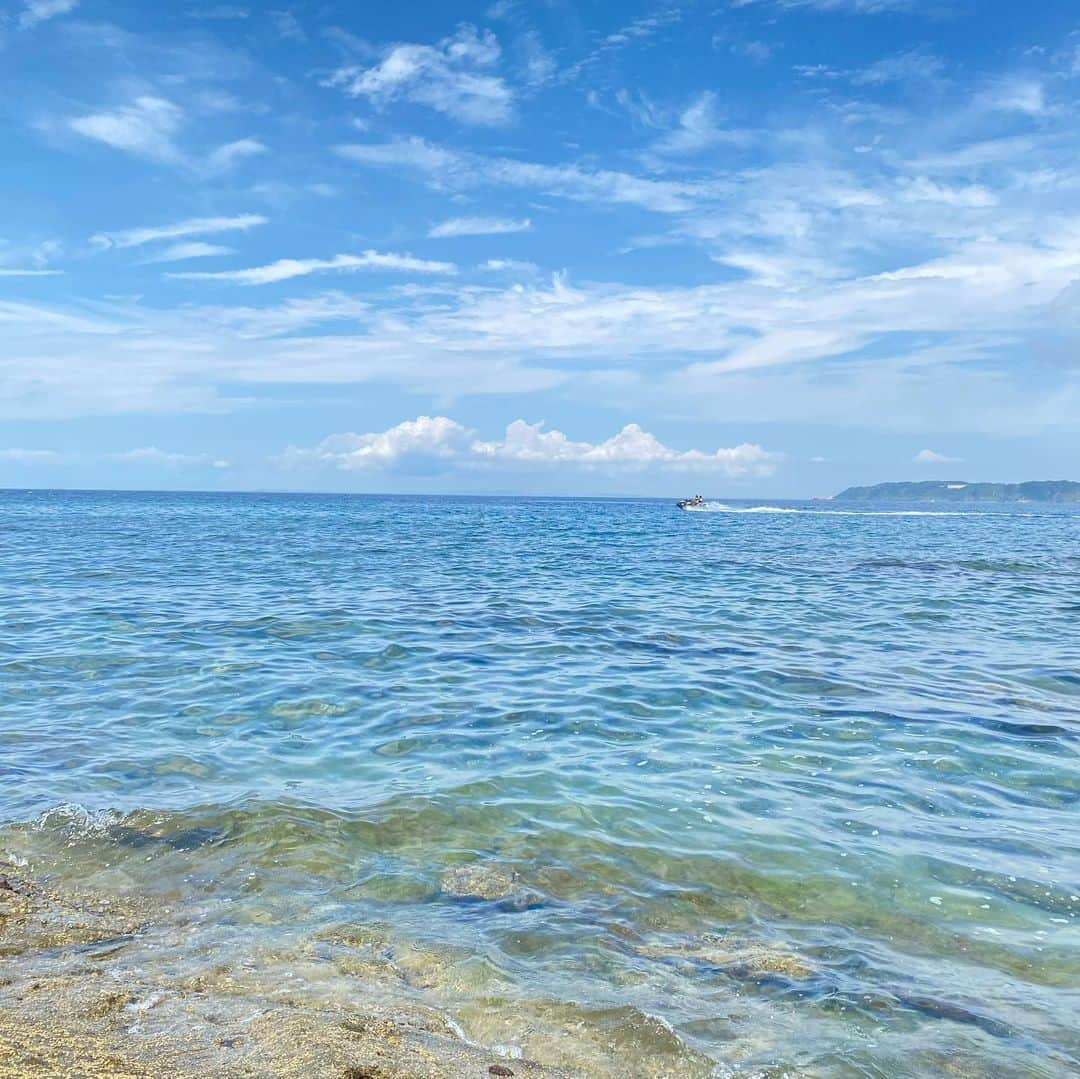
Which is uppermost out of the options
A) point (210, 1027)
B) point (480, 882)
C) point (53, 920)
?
point (210, 1027)

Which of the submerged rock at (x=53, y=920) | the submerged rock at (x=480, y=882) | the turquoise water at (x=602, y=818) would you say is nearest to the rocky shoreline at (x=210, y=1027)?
the submerged rock at (x=53, y=920)

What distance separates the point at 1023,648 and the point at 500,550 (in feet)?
107

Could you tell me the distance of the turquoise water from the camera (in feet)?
19.3

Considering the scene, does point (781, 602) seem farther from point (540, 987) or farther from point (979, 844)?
point (540, 987)

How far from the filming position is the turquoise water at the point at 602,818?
587cm

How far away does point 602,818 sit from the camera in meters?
9.43

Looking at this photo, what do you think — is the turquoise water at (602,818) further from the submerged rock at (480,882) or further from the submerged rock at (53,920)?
the submerged rock at (53,920)

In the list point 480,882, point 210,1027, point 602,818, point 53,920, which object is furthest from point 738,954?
point 53,920

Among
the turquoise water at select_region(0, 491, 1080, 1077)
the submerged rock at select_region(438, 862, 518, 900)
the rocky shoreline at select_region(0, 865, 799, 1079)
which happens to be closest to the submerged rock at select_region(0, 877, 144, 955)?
the rocky shoreline at select_region(0, 865, 799, 1079)

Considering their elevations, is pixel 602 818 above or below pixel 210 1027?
below

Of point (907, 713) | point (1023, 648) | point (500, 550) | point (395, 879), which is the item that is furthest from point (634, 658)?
point (500, 550)

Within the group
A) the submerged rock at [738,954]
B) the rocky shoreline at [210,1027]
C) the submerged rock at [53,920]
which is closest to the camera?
the rocky shoreline at [210,1027]

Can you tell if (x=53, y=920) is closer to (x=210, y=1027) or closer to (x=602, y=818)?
(x=210, y=1027)

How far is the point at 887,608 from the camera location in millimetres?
25359
